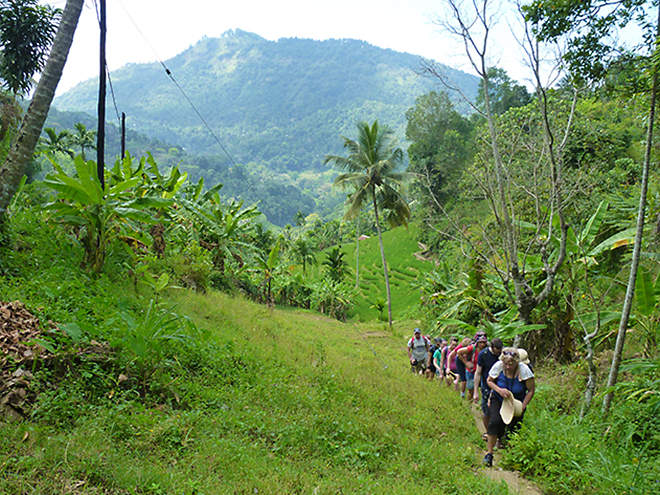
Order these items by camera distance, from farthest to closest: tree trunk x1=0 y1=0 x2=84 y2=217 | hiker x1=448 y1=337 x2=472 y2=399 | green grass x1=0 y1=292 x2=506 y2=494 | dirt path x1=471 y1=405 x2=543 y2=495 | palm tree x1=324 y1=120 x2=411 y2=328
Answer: palm tree x1=324 y1=120 x2=411 y2=328, hiker x1=448 y1=337 x2=472 y2=399, tree trunk x1=0 y1=0 x2=84 y2=217, dirt path x1=471 y1=405 x2=543 y2=495, green grass x1=0 y1=292 x2=506 y2=494

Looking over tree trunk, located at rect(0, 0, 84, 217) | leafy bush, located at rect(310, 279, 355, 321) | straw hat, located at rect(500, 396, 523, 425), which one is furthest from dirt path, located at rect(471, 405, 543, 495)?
leafy bush, located at rect(310, 279, 355, 321)

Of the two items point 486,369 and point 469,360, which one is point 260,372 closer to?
point 486,369

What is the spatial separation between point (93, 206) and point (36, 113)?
142cm

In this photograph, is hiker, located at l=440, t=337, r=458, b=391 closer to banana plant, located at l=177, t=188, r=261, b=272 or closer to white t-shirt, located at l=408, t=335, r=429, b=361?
white t-shirt, located at l=408, t=335, r=429, b=361

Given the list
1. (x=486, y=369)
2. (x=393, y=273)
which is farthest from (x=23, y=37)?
(x=393, y=273)

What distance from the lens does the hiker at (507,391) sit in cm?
479

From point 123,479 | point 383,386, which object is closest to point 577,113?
point 383,386

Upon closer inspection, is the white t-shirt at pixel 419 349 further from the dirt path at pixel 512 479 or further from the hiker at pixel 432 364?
the dirt path at pixel 512 479

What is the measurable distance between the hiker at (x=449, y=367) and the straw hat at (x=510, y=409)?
2.90 metres

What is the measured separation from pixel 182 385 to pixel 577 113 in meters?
18.4

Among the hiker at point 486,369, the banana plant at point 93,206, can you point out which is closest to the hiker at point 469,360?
the hiker at point 486,369

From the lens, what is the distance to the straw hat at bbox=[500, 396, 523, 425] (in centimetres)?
479

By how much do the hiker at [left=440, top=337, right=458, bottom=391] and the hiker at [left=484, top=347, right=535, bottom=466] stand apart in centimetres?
287

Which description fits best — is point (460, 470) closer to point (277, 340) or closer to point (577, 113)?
point (277, 340)
